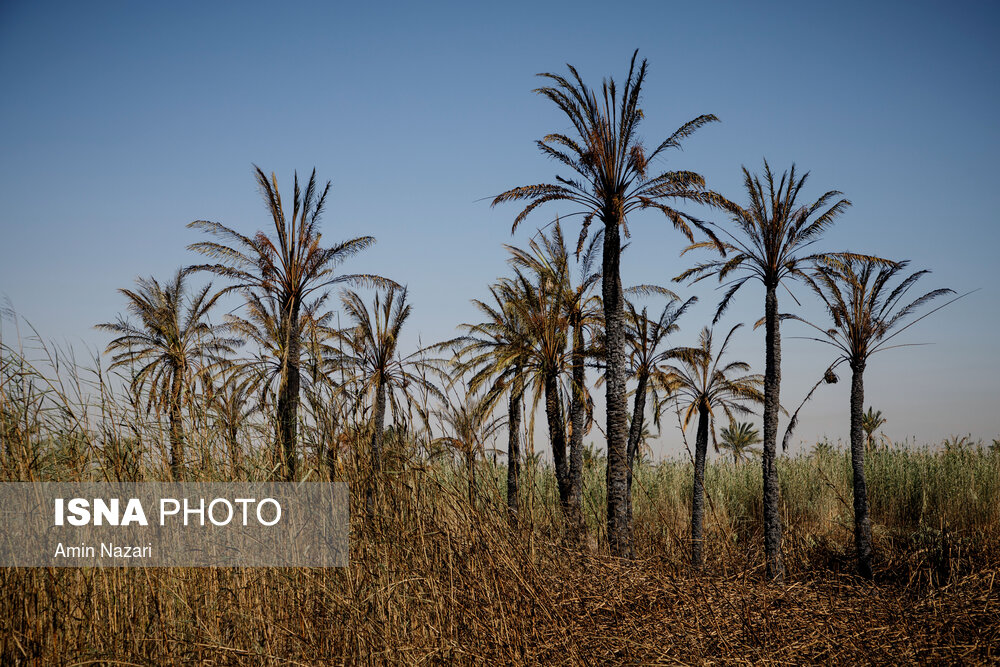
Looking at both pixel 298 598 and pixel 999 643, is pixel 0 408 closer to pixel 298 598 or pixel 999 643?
pixel 298 598

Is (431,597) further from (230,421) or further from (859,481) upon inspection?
(859,481)

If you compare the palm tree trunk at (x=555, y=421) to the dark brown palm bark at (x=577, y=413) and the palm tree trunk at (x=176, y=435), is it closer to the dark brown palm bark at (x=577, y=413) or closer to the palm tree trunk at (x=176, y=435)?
the dark brown palm bark at (x=577, y=413)

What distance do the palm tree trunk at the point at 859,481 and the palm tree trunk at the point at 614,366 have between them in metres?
5.78

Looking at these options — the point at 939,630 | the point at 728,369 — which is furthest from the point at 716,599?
the point at 728,369

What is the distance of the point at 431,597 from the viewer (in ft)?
14.1

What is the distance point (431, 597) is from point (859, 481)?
16.2 m

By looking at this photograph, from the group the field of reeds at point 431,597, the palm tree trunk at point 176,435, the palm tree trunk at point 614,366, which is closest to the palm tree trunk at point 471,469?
the field of reeds at point 431,597

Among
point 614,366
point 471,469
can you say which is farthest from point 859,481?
point 471,469

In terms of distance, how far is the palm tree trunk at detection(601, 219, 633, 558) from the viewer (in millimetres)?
16219

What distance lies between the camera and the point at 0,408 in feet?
15.5

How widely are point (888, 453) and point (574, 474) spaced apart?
13.3m

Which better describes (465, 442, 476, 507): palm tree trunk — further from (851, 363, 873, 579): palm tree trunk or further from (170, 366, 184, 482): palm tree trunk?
(851, 363, 873, 579): palm tree trunk

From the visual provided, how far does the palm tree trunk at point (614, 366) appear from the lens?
16219mm

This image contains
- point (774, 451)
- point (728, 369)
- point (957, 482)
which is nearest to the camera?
point (774, 451)
